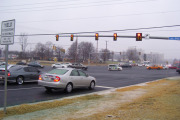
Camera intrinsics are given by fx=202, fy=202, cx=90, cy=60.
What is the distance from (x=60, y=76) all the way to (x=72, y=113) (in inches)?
196

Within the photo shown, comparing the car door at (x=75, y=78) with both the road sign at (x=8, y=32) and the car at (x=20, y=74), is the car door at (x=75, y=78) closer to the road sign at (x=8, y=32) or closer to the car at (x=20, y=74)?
the car at (x=20, y=74)

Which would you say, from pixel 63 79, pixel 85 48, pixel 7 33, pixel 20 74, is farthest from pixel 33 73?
pixel 85 48

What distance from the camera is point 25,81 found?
15180 millimetres

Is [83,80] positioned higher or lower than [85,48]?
lower

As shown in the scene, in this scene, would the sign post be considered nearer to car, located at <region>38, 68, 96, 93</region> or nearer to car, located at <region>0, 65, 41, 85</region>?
car, located at <region>38, 68, 96, 93</region>

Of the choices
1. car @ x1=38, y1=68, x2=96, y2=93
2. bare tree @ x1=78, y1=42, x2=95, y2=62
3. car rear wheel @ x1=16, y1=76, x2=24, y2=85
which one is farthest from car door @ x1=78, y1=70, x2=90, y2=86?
bare tree @ x1=78, y1=42, x2=95, y2=62

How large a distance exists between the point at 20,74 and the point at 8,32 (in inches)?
355

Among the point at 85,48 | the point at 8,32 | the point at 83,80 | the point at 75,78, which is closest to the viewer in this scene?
the point at 8,32

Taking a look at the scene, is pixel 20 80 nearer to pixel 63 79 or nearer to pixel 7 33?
pixel 63 79

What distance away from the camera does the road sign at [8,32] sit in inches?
245

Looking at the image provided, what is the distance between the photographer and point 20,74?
14.8m

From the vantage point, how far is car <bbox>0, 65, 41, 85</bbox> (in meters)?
14.1

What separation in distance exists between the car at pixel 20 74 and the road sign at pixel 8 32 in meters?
8.29

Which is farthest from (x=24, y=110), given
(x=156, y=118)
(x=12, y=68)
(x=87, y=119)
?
(x=12, y=68)
